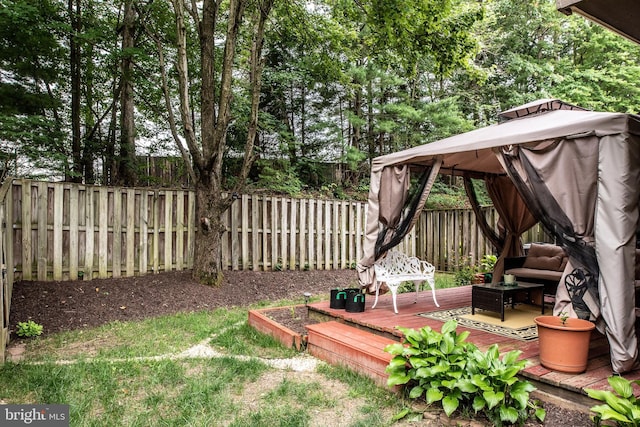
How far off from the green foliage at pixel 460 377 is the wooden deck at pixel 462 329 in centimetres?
27

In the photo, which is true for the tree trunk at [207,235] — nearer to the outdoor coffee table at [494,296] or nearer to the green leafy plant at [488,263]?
the outdoor coffee table at [494,296]

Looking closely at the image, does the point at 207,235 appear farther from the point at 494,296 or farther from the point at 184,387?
the point at 494,296

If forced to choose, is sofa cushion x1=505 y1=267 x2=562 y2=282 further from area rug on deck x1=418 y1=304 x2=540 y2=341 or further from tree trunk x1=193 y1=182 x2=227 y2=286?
tree trunk x1=193 y1=182 x2=227 y2=286

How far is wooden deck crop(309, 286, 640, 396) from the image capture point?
246 cm

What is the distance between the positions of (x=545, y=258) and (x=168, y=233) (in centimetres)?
565

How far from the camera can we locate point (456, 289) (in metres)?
6.08

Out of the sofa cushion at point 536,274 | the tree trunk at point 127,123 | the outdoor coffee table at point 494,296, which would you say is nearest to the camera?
the outdoor coffee table at point 494,296

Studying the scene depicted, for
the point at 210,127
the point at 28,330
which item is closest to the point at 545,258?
the point at 210,127

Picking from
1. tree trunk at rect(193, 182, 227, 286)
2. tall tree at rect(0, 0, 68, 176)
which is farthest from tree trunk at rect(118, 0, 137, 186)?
tree trunk at rect(193, 182, 227, 286)

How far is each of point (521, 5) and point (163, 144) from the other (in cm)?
1105

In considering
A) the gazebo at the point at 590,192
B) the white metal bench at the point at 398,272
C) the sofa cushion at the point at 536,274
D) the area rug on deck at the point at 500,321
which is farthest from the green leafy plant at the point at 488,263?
the gazebo at the point at 590,192

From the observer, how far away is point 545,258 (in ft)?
17.9

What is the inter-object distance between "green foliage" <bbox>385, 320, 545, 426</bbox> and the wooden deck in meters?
0.27

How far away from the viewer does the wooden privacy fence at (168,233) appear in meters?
5.14
